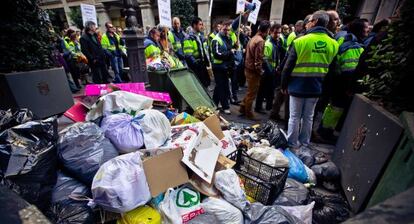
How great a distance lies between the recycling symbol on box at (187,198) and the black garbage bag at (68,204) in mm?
653

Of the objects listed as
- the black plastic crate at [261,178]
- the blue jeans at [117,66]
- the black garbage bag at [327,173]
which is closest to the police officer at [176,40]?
the blue jeans at [117,66]

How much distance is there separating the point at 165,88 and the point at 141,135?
1845 mm

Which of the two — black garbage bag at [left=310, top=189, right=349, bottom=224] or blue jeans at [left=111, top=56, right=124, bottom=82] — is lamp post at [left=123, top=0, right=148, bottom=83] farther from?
blue jeans at [left=111, top=56, right=124, bottom=82]

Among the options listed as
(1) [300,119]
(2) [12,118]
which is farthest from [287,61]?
(2) [12,118]

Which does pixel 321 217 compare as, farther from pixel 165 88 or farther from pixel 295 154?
pixel 165 88

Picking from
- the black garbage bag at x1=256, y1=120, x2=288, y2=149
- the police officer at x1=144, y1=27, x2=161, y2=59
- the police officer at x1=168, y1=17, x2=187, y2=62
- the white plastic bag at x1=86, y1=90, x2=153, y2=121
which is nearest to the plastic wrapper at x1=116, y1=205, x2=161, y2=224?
the white plastic bag at x1=86, y1=90, x2=153, y2=121

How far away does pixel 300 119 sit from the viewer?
3.05 m

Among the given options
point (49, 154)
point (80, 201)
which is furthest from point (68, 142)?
point (80, 201)

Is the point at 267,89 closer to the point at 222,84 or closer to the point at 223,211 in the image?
the point at 222,84

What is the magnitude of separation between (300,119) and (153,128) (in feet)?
7.14

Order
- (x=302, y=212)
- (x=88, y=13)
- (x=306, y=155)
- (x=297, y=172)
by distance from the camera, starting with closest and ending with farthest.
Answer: (x=302, y=212)
(x=297, y=172)
(x=306, y=155)
(x=88, y=13)

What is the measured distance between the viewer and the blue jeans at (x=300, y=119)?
2.92 m

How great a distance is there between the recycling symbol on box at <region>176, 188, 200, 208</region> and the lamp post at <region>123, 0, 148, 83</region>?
2245mm

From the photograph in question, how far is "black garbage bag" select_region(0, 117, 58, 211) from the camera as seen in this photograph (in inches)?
53.3
